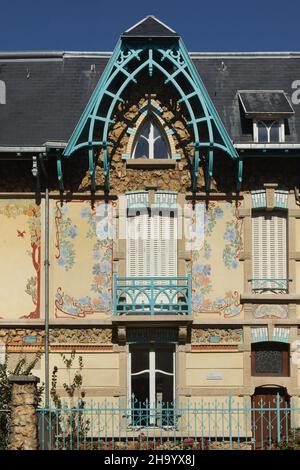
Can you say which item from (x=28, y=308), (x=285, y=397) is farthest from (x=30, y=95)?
(x=285, y=397)

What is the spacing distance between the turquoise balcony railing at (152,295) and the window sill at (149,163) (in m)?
2.54

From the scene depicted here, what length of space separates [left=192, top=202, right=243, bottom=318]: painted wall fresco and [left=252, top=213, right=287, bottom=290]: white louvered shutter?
1.30ft

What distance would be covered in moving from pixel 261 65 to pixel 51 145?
588 centimetres

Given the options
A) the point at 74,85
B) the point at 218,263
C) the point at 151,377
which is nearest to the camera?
the point at 151,377

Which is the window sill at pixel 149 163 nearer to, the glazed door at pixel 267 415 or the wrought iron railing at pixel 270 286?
the wrought iron railing at pixel 270 286

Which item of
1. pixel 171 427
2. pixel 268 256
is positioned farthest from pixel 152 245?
pixel 171 427

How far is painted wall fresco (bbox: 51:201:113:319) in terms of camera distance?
23094 mm

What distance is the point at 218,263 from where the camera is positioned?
76.5ft

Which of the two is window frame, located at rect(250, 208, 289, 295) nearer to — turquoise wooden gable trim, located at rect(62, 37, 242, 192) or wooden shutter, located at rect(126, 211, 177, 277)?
turquoise wooden gable trim, located at rect(62, 37, 242, 192)

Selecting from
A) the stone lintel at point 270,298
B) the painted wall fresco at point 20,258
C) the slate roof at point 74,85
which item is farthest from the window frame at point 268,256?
the painted wall fresco at point 20,258

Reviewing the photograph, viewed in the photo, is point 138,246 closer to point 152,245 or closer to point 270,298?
point 152,245

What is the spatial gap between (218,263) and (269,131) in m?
3.23

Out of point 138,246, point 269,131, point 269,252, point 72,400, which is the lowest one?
point 72,400

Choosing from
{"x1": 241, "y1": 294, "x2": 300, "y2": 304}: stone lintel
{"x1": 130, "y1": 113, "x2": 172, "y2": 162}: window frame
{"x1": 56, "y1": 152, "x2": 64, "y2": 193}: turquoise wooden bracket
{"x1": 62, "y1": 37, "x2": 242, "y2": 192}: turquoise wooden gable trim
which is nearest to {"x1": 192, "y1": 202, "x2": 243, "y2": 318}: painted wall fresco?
{"x1": 241, "y1": 294, "x2": 300, "y2": 304}: stone lintel
